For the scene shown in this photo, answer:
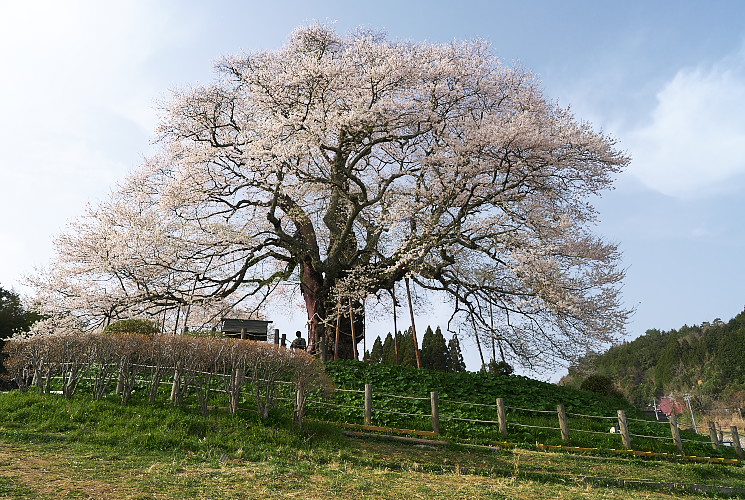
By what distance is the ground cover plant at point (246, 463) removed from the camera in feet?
25.0

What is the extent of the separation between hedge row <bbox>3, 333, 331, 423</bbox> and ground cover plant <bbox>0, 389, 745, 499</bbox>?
418mm

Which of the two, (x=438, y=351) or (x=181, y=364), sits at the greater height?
(x=438, y=351)

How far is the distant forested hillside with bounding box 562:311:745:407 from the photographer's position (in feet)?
189

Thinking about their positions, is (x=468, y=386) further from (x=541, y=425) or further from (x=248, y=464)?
(x=248, y=464)

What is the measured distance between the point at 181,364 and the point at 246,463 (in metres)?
3.84

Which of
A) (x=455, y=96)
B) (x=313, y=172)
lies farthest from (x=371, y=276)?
(x=455, y=96)

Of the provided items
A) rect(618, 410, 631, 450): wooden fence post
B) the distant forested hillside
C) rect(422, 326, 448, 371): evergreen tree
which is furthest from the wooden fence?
the distant forested hillside

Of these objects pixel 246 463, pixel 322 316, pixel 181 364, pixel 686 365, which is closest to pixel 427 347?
pixel 322 316

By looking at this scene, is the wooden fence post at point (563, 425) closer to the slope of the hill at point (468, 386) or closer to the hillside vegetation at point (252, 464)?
the hillside vegetation at point (252, 464)

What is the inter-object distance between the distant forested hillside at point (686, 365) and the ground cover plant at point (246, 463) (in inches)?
1511

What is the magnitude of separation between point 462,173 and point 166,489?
40.0 ft

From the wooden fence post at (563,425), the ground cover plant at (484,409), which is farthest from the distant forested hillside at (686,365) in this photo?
the wooden fence post at (563,425)

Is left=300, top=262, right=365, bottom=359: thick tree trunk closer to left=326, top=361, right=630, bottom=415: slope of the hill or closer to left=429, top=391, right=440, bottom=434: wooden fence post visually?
left=326, top=361, right=630, bottom=415: slope of the hill

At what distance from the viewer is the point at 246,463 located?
9312mm
